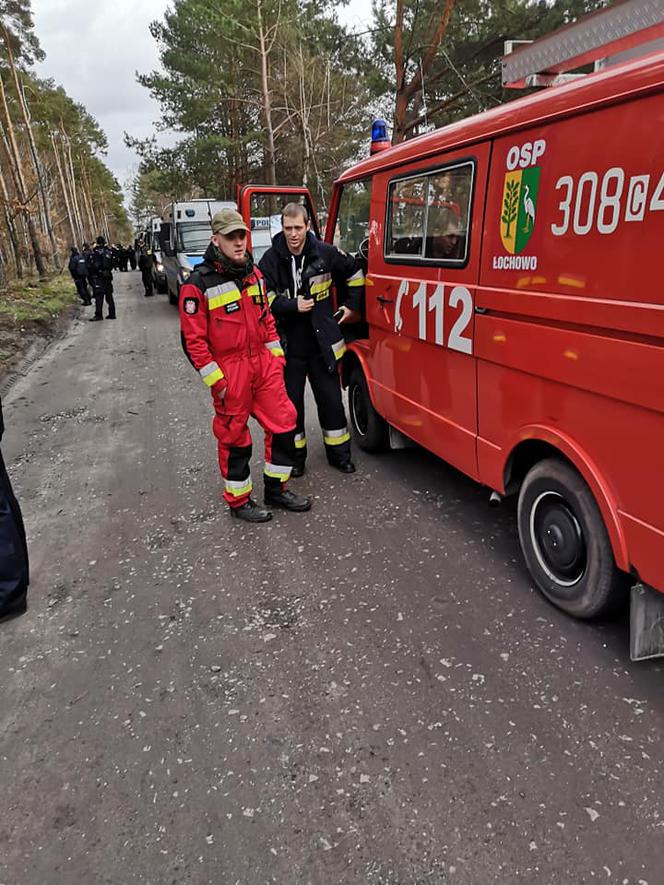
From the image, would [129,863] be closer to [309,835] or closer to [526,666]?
[309,835]

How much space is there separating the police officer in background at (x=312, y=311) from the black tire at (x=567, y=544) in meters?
2.01

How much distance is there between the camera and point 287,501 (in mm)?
4258

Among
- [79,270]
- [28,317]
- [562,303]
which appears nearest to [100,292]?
[79,270]

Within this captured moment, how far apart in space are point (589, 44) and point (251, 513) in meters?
3.20

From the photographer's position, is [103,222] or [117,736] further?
[103,222]

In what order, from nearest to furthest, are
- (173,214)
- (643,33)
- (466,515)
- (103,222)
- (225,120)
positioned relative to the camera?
(643,33) < (466,515) < (173,214) < (225,120) < (103,222)

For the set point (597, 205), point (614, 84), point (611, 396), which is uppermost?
point (614, 84)

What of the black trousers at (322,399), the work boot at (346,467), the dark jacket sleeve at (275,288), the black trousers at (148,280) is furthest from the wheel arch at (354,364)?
the black trousers at (148,280)

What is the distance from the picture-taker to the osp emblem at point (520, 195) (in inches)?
102

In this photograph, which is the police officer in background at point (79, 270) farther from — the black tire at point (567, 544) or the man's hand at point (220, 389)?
the black tire at point (567, 544)

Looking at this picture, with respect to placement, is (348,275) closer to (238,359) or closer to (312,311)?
(312,311)

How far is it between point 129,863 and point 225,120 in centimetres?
3086

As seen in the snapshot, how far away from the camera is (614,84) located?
7.12ft

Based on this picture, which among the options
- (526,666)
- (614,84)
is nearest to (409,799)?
(526,666)
